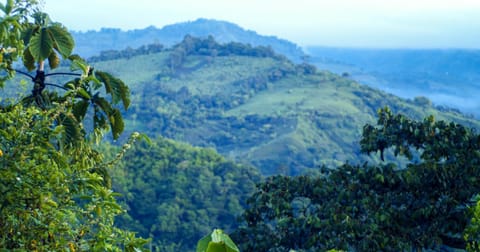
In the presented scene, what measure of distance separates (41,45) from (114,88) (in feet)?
2.15

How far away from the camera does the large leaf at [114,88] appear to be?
4943 mm

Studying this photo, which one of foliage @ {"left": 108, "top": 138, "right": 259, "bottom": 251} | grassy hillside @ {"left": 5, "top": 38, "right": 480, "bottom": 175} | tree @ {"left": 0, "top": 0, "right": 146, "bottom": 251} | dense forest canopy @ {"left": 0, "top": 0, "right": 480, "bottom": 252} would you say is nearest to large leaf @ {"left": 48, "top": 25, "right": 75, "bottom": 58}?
dense forest canopy @ {"left": 0, "top": 0, "right": 480, "bottom": 252}

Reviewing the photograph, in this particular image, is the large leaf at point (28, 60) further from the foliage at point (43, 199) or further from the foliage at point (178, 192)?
the foliage at point (178, 192)

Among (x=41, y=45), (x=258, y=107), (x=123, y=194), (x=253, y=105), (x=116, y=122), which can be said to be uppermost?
(x=41, y=45)

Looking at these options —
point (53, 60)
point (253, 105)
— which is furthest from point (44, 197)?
point (253, 105)

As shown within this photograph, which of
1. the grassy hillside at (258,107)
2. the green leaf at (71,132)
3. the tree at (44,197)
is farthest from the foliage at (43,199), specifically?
the grassy hillside at (258,107)

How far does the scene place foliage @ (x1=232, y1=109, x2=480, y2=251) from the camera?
749 centimetres

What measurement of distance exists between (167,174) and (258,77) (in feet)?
199

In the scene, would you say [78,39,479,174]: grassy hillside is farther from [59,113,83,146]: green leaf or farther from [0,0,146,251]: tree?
[0,0,146,251]: tree

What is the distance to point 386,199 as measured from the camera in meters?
7.98

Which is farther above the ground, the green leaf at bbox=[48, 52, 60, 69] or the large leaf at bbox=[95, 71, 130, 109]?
the green leaf at bbox=[48, 52, 60, 69]

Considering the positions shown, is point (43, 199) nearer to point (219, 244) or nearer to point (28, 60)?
point (219, 244)

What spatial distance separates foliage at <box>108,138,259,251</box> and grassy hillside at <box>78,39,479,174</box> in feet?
73.4

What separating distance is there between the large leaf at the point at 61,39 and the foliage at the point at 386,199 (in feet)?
13.2
